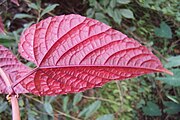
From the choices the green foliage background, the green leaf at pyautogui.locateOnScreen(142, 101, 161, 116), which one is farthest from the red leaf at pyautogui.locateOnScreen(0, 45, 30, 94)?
the green leaf at pyautogui.locateOnScreen(142, 101, 161, 116)

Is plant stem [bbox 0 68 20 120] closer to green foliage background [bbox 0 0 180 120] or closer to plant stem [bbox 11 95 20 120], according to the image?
plant stem [bbox 11 95 20 120]

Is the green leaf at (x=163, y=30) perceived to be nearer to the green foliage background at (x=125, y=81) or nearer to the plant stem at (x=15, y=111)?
the green foliage background at (x=125, y=81)

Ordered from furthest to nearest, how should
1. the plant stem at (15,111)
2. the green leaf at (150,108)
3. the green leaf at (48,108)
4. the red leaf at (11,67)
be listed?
the green leaf at (150,108) < the green leaf at (48,108) < the red leaf at (11,67) < the plant stem at (15,111)

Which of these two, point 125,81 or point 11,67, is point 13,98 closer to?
point 11,67

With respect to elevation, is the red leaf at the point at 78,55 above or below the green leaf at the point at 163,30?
above

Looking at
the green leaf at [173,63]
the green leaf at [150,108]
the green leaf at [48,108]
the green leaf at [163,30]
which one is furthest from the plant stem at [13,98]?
the green leaf at [163,30]
